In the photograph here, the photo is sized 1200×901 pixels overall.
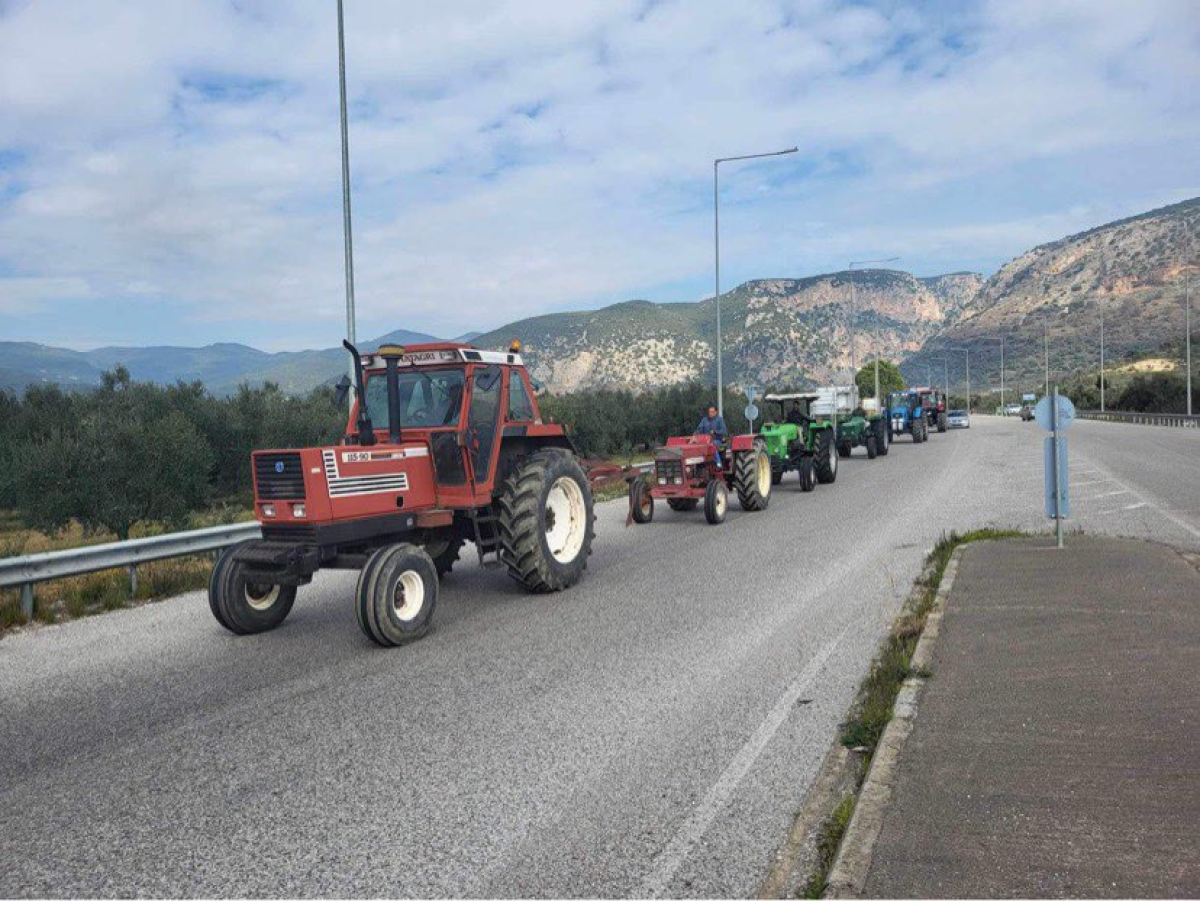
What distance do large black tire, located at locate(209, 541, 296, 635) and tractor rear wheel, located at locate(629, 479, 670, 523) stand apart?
7.10 metres

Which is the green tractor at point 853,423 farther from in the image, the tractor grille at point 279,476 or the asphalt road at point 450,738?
the tractor grille at point 279,476

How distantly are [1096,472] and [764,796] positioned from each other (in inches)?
735

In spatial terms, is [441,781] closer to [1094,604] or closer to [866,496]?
[1094,604]

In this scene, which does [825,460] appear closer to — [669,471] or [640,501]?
[669,471]

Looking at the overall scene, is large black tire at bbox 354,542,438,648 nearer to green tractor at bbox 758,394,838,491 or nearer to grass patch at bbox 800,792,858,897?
grass patch at bbox 800,792,858,897

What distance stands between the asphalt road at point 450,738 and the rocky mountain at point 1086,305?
96279 mm

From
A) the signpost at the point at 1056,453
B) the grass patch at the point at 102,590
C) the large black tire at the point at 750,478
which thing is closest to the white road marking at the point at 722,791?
the signpost at the point at 1056,453

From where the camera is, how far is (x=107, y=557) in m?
9.14

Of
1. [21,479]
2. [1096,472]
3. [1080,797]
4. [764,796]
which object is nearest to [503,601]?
[764,796]

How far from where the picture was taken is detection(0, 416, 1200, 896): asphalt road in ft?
12.2

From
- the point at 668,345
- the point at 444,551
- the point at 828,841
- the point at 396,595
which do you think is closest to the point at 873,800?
the point at 828,841

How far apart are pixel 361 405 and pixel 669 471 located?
7.45 metres

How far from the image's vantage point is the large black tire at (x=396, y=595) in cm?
691

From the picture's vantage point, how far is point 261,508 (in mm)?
7453
